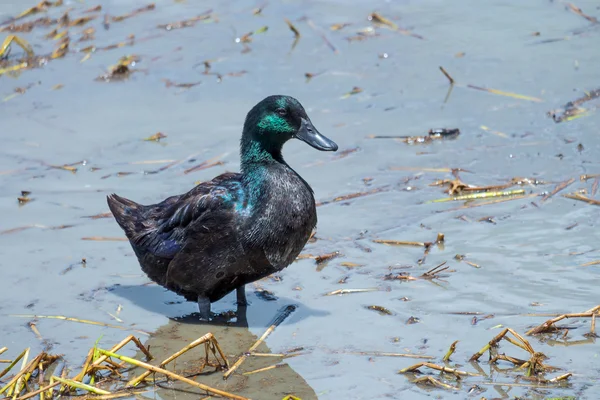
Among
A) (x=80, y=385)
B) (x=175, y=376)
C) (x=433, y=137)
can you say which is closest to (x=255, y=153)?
(x=175, y=376)

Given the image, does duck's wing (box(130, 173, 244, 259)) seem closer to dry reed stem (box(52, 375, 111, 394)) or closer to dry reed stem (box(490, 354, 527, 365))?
dry reed stem (box(52, 375, 111, 394))

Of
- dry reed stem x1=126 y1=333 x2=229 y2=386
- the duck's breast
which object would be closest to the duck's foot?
the duck's breast

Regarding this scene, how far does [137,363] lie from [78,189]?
3.31m

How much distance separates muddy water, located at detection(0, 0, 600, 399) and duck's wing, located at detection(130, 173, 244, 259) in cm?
43

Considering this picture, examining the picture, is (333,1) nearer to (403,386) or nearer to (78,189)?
(78,189)

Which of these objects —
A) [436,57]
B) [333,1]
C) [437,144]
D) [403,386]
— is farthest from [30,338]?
[333,1]

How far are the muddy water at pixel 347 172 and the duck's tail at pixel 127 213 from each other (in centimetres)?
38

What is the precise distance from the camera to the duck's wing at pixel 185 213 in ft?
20.8

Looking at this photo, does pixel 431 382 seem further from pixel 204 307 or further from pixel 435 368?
pixel 204 307

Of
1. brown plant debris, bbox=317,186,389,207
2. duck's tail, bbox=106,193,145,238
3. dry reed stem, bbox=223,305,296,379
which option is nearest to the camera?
dry reed stem, bbox=223,305,296,379

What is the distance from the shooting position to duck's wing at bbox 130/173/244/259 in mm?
6328

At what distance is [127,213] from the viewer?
7.04 m

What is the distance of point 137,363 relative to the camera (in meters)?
5.37

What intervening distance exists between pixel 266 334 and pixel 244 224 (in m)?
0.69
